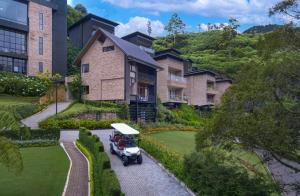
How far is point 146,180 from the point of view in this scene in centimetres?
2148

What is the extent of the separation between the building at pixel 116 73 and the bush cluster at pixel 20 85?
5682 mm

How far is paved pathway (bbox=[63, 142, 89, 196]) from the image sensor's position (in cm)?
1858

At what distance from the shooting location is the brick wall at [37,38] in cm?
5334

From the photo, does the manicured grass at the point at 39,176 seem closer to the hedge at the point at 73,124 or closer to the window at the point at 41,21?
the hedge at the point at 73,124

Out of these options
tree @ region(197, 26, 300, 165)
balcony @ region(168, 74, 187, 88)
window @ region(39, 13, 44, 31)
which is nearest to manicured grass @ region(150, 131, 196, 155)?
balcony @ region(168, 74, 187, 88)

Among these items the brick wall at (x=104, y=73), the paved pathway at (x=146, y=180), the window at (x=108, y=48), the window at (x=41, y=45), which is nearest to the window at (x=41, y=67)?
the window at (x=41, y=45)

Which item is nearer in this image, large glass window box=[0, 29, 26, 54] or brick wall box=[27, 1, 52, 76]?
large glass window box=[0, 29, 26, 54]

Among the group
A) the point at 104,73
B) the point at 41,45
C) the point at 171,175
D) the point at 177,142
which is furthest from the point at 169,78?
the point at 171,175

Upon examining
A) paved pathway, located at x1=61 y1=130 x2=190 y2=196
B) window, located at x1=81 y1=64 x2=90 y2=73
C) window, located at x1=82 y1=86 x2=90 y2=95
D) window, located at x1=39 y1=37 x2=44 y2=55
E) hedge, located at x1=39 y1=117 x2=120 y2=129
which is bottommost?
paved pathway, located at x1=61 y1=130 x2=190 y2=196

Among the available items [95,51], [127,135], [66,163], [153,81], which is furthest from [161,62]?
[66,163]

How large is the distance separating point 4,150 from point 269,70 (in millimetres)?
10446

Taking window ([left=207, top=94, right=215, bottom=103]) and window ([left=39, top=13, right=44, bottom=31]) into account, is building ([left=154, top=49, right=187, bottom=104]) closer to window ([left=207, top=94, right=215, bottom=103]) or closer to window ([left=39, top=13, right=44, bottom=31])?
window ([left=207, top=94, right=215, bottom=103])

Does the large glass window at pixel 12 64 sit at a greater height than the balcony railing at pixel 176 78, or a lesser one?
greater

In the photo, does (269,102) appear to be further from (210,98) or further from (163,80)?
(210,98)
